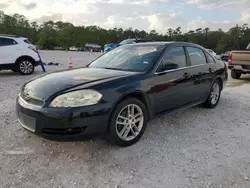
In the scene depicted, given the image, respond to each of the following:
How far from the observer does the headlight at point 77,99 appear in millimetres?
2834

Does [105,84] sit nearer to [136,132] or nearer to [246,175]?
[136,132]

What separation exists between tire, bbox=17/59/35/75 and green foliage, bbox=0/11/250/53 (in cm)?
7644

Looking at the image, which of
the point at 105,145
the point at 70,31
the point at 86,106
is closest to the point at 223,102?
the point at 105,145

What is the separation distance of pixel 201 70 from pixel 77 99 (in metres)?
2.78

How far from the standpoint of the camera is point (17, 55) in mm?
9117

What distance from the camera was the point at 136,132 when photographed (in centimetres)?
340

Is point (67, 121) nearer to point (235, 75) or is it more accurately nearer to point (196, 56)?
point (196, 56)

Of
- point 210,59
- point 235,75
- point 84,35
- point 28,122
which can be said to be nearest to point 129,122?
point 28,122

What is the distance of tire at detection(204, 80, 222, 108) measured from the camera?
201 inches

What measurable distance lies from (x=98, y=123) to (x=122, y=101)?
1.49 feet

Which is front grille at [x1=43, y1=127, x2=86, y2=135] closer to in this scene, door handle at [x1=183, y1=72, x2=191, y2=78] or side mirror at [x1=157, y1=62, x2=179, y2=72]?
side mirror at [x1=157, y1=62, x2=179, y2=72]

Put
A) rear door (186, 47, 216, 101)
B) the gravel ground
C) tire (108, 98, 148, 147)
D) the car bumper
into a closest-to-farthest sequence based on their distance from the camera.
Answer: the gravel ground → the car bumper → tire (108, 98, 148, 147) → rear door (186, 47, 216, 101)

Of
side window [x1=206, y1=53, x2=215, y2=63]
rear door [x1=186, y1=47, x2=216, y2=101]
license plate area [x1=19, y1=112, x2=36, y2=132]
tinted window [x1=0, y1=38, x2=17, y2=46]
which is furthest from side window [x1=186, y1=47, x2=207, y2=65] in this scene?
tinted window [x1=0, y1=38, x2=17, y2=46]

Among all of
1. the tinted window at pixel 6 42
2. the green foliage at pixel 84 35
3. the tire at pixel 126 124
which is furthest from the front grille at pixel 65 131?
the green foliage at pixel 84 35
